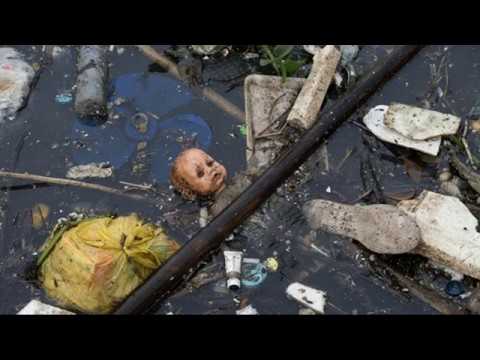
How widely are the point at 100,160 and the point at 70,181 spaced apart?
32 cm

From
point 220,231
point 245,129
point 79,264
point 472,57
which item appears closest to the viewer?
point 79,264

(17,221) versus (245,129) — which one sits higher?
(245,129)

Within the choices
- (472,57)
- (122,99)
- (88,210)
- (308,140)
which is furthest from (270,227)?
(472,57)

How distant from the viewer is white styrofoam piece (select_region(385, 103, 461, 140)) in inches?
184

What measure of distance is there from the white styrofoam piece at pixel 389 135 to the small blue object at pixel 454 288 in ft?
3.51

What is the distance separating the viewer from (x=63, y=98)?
5086mm

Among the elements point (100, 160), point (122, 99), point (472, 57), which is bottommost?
point (100, 160)

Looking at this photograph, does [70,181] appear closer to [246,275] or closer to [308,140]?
[246,275]

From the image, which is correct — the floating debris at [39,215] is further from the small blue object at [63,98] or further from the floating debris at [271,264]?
the floating debris at [271,264]

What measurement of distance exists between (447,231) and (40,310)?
2906mm

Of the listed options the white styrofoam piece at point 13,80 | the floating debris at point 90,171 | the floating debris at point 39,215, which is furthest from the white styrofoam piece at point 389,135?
the white styrofoam piece at point 13,80

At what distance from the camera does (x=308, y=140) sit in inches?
182

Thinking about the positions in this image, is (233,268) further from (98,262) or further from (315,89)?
(315,89)

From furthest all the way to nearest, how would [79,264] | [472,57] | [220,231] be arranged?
[472,57] < [220,231] < [79,264]
